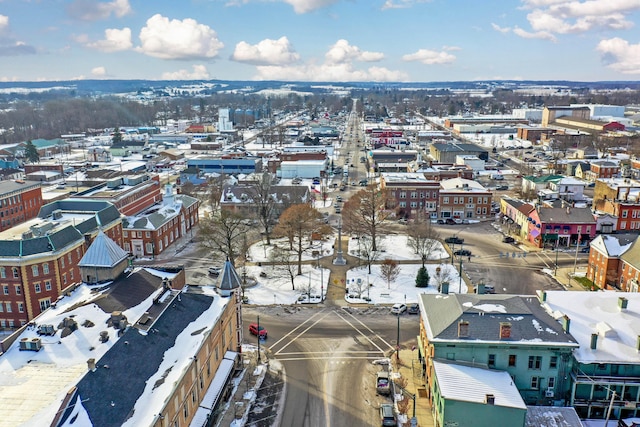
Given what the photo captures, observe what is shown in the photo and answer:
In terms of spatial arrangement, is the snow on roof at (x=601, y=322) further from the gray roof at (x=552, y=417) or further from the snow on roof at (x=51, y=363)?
the snow on roof at (x=51, y=363)

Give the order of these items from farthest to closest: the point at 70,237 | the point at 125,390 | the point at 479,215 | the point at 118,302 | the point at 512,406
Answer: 1. the point at 479,215
2. the point at 70,237
3. the point at 118,302
4. the point at 512,406
5. the point at 125,390

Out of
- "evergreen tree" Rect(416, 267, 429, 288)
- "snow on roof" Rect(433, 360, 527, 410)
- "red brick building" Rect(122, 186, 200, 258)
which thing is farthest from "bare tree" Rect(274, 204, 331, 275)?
"snow on roof" Rect(433, 360, 527, 410)

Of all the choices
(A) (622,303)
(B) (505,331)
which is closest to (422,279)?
(A) (622,303)

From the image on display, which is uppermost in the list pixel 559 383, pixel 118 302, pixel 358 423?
pixel 118 302

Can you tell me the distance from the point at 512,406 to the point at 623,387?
931 centimetres

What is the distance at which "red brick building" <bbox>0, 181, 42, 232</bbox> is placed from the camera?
→ 273ft

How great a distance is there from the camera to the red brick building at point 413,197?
8994 cm

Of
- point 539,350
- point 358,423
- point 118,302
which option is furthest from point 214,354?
point 539,350

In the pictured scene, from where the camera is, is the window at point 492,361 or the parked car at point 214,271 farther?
the parked car at point 214,271

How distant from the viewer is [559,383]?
34.1 m

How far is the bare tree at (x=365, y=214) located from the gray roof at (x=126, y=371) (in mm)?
39372

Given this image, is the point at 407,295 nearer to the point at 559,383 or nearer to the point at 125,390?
the point at 559,383

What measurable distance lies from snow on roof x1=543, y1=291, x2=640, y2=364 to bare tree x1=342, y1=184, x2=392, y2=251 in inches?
1283

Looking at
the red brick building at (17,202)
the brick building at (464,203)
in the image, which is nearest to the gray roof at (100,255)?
the red brick building at (17,202)
